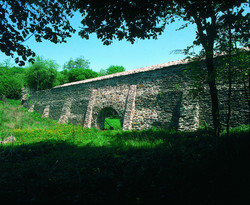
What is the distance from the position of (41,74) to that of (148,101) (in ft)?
85.3

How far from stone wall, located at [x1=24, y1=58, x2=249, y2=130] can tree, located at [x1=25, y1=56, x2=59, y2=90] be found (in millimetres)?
15569

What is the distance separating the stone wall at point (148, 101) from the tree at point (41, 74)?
1557 centimetres

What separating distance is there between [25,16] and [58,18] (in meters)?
1.00

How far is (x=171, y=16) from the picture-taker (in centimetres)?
634

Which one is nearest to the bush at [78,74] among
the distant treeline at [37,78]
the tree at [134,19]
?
the distant treeline at [37,78]

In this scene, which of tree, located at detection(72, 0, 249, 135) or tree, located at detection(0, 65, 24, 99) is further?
tree, located at detection(0, 65, 24, 99)

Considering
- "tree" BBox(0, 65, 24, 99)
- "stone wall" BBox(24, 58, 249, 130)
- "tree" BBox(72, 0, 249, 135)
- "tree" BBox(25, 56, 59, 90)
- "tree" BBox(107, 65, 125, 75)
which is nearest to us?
"tree" BBox(72, 0, 249, 135)

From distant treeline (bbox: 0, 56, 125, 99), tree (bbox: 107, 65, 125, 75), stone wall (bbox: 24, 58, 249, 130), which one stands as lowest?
stone wall (bbox: 24, 58, 249, 130)

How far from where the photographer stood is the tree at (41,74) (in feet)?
90.9

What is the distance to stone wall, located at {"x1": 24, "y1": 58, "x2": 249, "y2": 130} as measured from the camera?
7.98 meters

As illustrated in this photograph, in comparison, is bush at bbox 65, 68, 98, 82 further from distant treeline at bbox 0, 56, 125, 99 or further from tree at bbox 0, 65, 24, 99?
tree at bbox 0, 65, 24, 99

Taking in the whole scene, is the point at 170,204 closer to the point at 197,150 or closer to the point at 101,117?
the point at 197,150

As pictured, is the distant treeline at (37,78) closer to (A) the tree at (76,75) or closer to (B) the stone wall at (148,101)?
(A) the tree at (76,75)

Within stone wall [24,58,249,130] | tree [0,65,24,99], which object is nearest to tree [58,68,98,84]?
tree [0,65,24,99]
